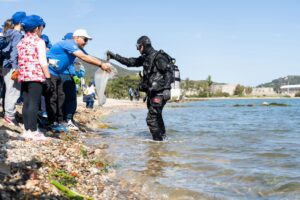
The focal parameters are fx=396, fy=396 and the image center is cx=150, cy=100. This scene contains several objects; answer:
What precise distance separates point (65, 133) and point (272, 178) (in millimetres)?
4461

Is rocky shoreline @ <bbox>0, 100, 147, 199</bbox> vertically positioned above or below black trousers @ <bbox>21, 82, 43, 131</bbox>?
below

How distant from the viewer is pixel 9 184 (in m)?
3.44

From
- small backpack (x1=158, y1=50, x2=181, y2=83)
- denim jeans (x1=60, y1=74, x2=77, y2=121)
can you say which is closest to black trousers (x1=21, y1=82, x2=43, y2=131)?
denim jeans (x1=60, y1=74, x2=77, y2=121)

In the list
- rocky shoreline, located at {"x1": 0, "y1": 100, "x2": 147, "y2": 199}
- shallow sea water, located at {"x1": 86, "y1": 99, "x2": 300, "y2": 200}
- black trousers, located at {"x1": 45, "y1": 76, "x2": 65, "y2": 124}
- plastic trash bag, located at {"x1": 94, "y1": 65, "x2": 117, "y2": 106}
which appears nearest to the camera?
rocky shoreline, located at {"x1": 0, "y1": 100, "x2": 147, "y2": 199}

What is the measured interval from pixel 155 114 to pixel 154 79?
74 cm

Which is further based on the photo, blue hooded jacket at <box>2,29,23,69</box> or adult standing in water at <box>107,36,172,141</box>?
adult standing in water at <box>107,36,172,141</box>

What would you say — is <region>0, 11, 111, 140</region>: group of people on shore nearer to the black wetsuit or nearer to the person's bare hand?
the person's bare hand

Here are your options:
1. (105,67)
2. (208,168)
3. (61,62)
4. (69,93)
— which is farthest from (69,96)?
(208,168)

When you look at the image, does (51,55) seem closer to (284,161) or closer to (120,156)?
(120,156)

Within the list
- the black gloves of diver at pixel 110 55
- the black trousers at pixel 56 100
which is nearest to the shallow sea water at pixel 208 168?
the black trousers at pixel 56 100

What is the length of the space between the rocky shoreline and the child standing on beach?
12.7 inches

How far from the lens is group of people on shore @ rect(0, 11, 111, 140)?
6.17 m

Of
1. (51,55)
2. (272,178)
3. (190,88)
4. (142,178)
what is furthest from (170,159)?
(190,88)

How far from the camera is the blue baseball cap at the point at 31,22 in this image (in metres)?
6.20
